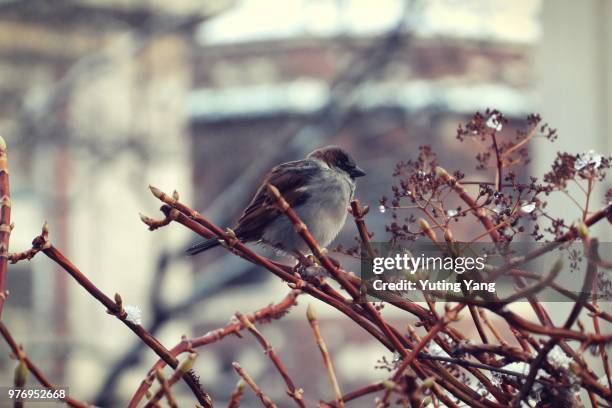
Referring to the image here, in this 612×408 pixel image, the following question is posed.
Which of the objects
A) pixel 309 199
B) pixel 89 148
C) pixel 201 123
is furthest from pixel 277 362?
pixel 201 123

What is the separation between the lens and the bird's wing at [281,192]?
545 millimetres

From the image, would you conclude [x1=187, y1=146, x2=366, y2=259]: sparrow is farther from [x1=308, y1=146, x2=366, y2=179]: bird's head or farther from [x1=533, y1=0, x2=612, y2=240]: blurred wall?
[x1=533, y1=0, x2=612, y2=240]: blurred wall

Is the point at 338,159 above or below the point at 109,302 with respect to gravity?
above

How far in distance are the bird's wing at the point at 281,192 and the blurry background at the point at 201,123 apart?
2127 millimetres

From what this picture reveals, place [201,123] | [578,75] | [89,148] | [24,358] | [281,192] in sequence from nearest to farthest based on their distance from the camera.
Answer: [24,358], [281,192], [578,75], [89,148], [201,123]

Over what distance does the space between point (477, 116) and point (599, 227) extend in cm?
71

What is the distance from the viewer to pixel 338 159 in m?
0.67

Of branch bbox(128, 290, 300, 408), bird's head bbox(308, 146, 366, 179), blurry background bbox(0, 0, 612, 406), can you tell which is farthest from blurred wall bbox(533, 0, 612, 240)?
blurry background bbox(0, 0, 612, 406)

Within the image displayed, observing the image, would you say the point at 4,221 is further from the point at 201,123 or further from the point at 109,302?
the point at 201,123

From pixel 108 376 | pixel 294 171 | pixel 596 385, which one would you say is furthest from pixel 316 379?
pixel 596 385

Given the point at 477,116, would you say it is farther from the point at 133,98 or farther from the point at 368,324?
the point at 133,98

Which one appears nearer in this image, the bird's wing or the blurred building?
the bird's wing

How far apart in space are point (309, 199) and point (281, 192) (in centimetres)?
4

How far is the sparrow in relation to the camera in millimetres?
563
